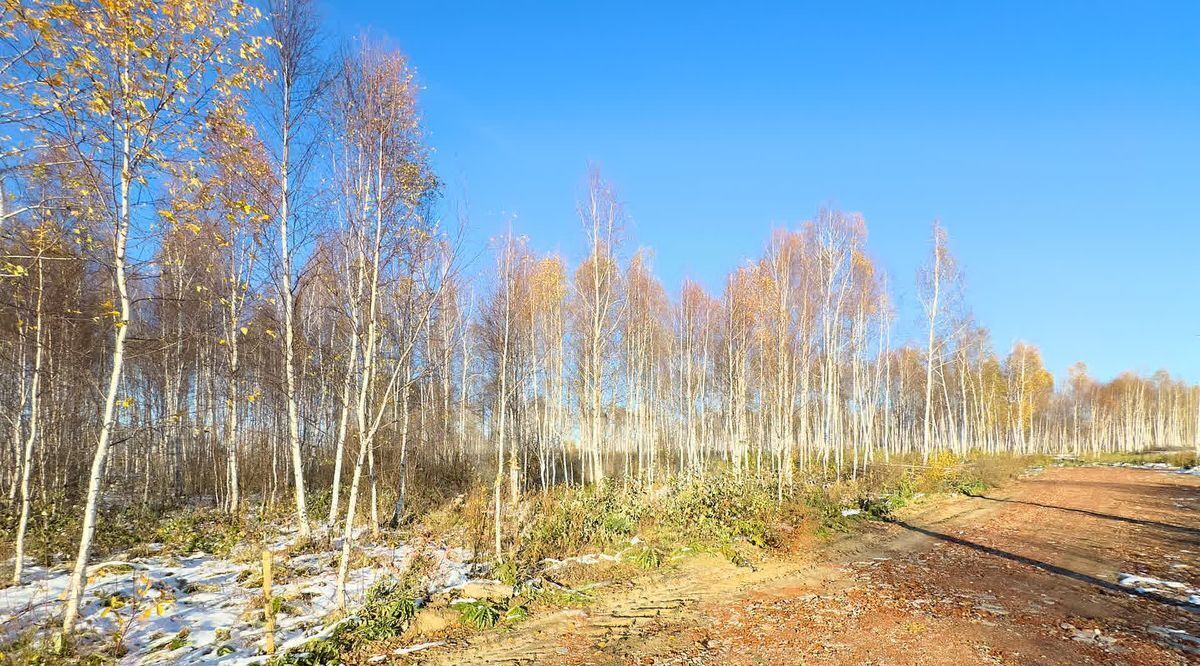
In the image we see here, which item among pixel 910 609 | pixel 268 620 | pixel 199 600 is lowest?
pixel 199 600

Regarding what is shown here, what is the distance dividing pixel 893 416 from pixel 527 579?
47.0 meters

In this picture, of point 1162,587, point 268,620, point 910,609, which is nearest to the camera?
point 268,620

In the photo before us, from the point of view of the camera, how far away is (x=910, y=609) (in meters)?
7.17

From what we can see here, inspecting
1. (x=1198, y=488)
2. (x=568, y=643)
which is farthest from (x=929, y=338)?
(x=568, y=643)

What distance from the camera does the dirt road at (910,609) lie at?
5895 millimetres

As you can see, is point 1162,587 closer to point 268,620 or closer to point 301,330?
point 268,620

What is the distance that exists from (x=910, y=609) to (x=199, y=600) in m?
10.6

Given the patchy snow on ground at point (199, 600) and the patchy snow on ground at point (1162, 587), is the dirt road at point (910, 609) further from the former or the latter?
the patchy snow on ground at point (199, 600)

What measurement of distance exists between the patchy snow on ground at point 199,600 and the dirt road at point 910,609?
2.48 metres

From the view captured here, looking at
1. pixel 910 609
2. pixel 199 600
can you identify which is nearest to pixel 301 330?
pixel 199 600

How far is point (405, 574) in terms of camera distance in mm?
8500

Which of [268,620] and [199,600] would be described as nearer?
[268,620]

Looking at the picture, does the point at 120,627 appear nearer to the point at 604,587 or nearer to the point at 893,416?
the point at 604,587

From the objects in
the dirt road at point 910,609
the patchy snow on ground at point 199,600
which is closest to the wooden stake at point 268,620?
the patchy snow on ground at point 199,600
